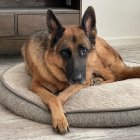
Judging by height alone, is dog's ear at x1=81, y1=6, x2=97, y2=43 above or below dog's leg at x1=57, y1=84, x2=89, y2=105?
above

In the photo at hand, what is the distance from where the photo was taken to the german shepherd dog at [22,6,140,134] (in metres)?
1.77

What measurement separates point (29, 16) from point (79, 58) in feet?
4.40

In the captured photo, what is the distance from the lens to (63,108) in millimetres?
1780

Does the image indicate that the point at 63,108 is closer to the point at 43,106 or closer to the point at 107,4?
the point at 43,106

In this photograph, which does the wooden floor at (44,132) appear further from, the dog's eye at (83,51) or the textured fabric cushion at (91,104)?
the dog's eye at (83,51)

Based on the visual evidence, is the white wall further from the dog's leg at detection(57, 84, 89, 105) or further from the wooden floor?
the wooden floor

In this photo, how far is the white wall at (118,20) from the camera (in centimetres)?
368

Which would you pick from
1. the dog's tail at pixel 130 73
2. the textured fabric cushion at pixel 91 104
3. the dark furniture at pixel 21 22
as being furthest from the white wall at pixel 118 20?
the textured fabric cushion at pixel 91 104

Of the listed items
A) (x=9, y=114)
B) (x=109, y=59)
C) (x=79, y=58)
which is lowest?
(x=9, y=114)

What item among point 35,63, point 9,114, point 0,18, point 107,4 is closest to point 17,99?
point 9,114

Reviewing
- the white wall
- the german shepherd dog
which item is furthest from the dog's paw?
the white wall

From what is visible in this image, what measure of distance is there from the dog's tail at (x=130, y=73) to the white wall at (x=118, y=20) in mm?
1526

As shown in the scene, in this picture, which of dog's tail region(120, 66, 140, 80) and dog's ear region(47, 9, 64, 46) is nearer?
dog's ear region(47, 9, 64, 46)

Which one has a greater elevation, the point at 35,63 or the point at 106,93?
the point at 35,63
